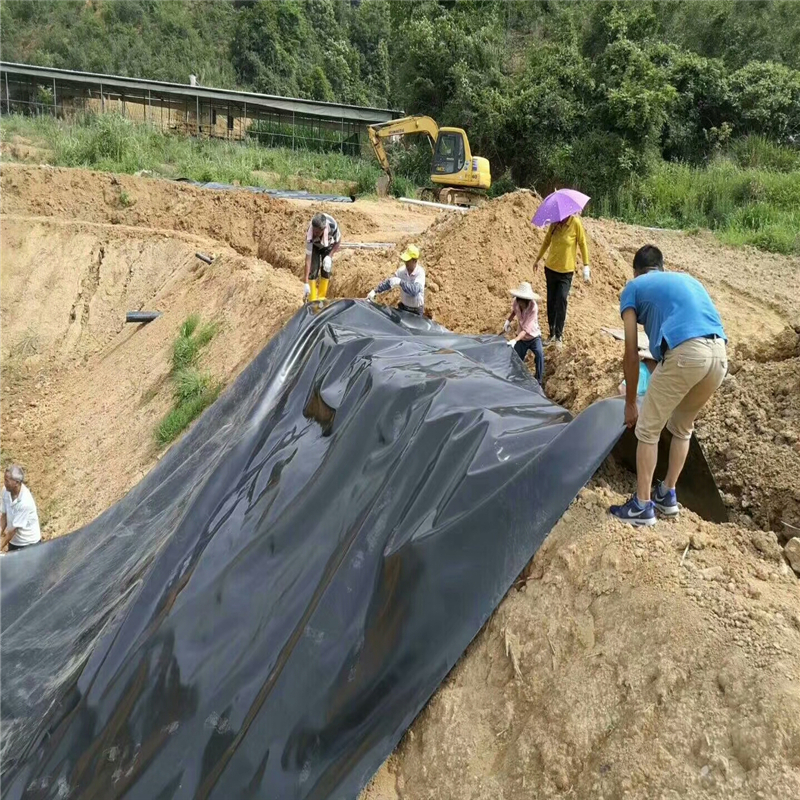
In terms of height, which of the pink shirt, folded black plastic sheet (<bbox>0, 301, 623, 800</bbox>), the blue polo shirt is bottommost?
folded black plastic sheet (<bbox>0, 301, 623, 800</bbox>)

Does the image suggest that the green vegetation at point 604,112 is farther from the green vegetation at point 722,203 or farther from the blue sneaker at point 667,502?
the blue sneaker at point 667,502

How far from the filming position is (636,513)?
10.9ft

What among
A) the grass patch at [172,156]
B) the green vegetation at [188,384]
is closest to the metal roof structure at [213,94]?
the grass patch at [172,156]

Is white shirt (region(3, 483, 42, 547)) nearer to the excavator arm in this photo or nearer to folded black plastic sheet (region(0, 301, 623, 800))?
folded black plastic sheet (region(0, 301, 623, 800))

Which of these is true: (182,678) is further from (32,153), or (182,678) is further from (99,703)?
(32,153)

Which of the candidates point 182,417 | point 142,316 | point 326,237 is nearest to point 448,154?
point 142,316

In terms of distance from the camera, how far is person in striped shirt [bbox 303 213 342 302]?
7395 millimetres

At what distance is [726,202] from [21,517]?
13788 millimetres

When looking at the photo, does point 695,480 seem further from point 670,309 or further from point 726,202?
point 726,202

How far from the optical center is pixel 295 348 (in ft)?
18.8

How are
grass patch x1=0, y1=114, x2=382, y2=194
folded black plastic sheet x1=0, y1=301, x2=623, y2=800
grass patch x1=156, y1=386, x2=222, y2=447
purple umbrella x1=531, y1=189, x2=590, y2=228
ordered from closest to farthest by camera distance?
folded black plastic sheet x1=0, y1=301, x2=623, y2=800 → purple umbrella x1=531, y1=189, x2=590, y2=228 → grass patch x1=156, y1=386, x2=222, y2=447 → grass patch x1=0, y1=114, x2=382, y2=194

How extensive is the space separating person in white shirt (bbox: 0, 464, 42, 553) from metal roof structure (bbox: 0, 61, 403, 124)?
77.7 feet

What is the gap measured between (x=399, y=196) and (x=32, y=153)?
1041cm

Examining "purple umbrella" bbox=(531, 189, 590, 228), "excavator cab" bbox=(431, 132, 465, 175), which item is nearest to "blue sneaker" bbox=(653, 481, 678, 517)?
"purple umbrella" bbox=(531, 189, 590, 228)
